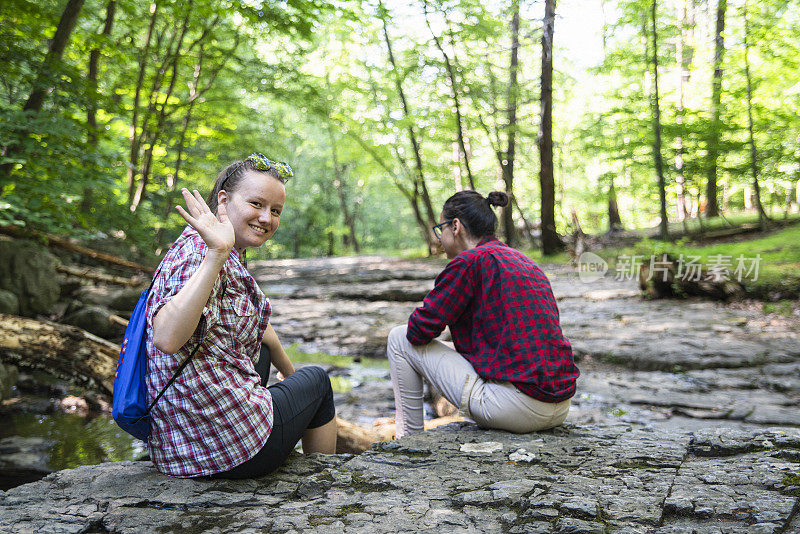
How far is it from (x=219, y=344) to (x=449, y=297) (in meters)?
1.34

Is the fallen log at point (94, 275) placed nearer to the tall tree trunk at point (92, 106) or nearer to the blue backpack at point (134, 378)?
the tall tree trunk at point (92, 106)

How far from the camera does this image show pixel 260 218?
7.27ft

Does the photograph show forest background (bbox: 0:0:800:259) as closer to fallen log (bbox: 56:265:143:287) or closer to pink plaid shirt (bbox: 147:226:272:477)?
fallen log (bbox: 56:265:143:287)

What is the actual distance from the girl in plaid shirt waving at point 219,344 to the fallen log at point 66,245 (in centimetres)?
523

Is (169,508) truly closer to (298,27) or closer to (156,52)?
(298,27)

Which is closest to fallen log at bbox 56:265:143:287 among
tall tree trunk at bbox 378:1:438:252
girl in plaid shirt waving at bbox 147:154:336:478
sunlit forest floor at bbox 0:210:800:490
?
sunlit forest floor at bbox 0:210:800:490

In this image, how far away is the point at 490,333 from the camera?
301 centimetres

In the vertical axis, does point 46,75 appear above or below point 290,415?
above

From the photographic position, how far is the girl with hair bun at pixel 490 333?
2.89 meters

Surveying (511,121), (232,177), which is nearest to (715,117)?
(511,121)

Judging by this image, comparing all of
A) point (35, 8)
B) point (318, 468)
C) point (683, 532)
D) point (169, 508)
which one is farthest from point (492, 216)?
point (35, 8)

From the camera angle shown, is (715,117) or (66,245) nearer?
(66,245)

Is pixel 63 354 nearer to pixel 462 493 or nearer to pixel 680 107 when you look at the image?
pixel 462 493

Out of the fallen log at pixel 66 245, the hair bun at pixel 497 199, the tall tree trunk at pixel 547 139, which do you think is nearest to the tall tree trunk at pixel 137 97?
the fallen log at pixel 66 245
